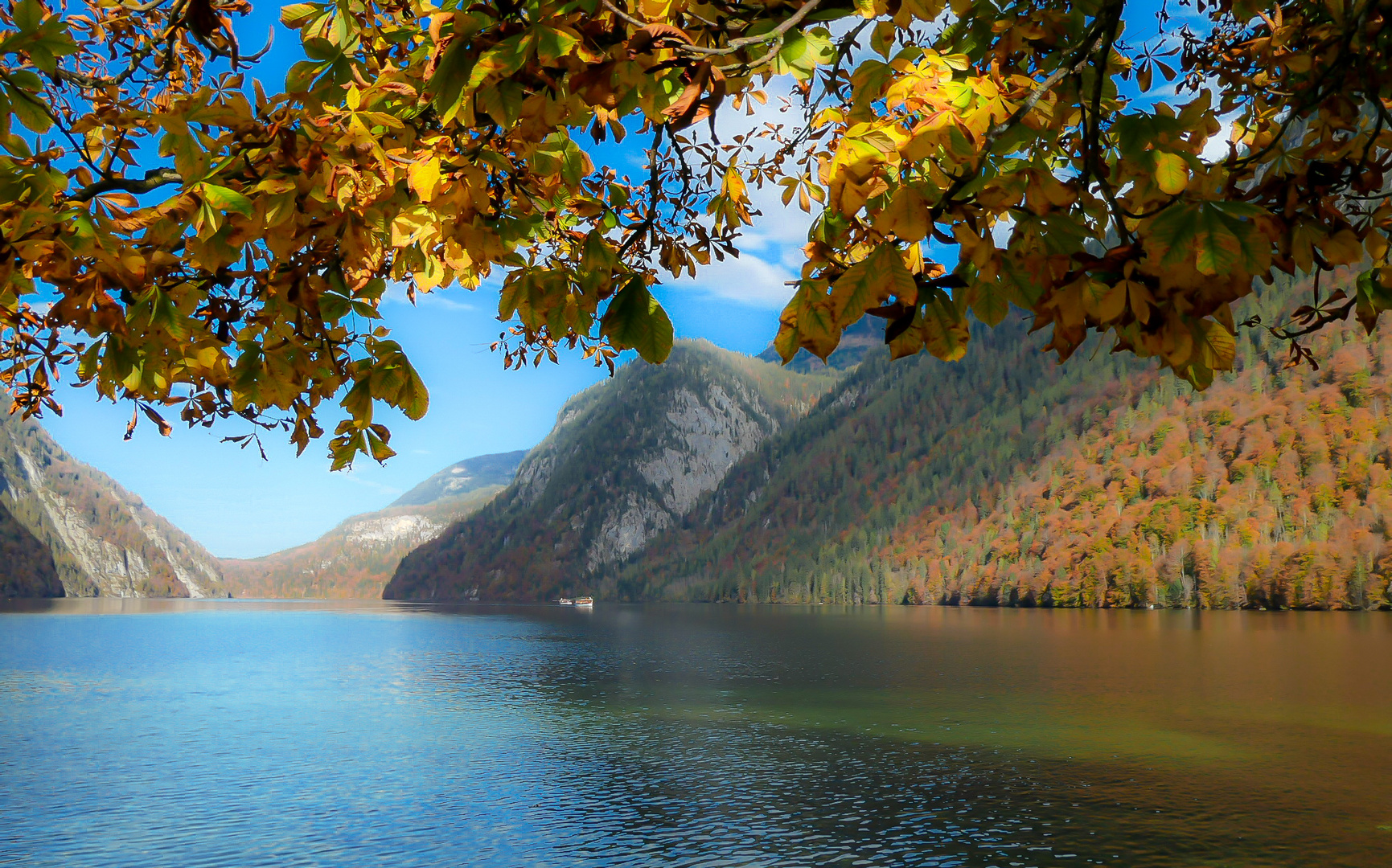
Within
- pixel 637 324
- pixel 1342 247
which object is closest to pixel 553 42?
pixel 637 324

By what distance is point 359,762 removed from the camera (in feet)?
134

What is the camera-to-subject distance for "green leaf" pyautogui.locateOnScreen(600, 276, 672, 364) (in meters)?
3.51

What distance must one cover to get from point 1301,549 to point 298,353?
212 meters

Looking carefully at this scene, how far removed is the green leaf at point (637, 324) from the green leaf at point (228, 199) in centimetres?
148

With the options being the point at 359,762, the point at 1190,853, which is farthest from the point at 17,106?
the point at 359,762

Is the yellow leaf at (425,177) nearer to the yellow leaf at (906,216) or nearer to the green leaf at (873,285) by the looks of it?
the green leaf at (873,285)

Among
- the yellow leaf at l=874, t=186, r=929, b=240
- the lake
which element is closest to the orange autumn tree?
the yellow leaf at l=874, t=186, r=929, b=240

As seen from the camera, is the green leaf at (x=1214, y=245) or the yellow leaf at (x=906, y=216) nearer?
the green leaf at (x=1214, y=245)

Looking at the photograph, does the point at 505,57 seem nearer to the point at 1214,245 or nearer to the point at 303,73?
the point at 303,73

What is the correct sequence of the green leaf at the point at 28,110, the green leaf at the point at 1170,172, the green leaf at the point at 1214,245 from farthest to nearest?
1. the green leaf at the point at 28,110
2. the green leaf at the point at 1170,172
3. the green leaf at the point at 1214,245

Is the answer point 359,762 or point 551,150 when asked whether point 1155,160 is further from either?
point 359,762

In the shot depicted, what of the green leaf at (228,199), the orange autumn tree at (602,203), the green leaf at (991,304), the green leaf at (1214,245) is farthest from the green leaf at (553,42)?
the green leaf at (1214,245)

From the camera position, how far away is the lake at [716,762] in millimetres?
27812

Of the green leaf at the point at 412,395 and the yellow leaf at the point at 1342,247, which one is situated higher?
the yellow leaf at the point at 1342,247
